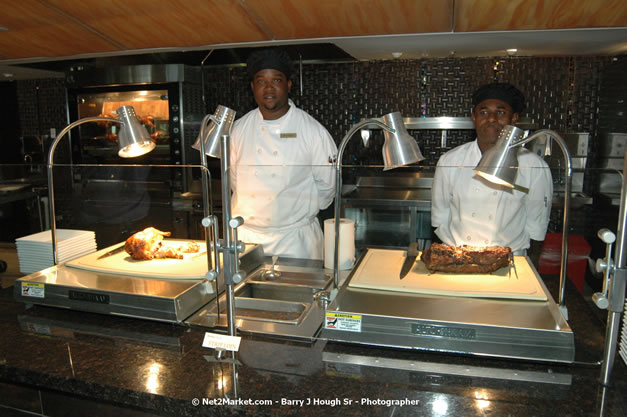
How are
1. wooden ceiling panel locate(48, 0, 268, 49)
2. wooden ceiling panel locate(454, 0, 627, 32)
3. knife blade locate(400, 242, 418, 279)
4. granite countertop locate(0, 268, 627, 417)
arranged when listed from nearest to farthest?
granite countertop locate(0, 268, 627, 417) < knife blade locate(400, 242, 418, 279) < wooden ceiling panel locate(454, 0, 627, 32) < wooden ceiling panel locate(48, 0, 268, 49)

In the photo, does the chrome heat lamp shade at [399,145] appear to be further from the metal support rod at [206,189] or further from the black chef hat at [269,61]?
the black chef hat at [269,61]

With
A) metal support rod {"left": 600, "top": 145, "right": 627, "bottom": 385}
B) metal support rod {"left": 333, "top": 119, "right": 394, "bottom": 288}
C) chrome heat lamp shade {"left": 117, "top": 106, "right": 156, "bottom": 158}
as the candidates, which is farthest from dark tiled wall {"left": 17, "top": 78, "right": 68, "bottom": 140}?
metal support rod {"left": 600, "top": 145, "right": 627, "bottom": 385}

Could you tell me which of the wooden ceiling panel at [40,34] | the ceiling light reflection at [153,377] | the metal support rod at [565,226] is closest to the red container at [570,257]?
the metal support rod at [565,226]

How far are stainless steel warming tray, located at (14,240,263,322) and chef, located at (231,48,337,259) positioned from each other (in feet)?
1.21

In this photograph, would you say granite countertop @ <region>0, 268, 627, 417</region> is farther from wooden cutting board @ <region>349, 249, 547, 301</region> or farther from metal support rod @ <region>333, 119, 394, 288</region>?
metal support rod @ <region>333, 119, 394, 288</region>

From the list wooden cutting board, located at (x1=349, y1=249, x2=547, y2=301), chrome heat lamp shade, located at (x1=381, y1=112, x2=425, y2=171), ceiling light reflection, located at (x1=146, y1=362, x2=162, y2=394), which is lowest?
ceiling light reflection, located at (x1=146, y1=362, x2=162, y2=394)

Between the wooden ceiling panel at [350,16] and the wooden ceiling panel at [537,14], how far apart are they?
11cm

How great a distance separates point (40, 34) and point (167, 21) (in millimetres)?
794

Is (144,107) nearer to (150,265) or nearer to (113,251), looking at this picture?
(113,251)

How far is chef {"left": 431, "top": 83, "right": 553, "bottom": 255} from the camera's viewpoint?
1.34 metres

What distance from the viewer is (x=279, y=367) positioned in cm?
118

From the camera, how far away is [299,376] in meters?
1.14

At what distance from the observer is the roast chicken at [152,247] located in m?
1.66

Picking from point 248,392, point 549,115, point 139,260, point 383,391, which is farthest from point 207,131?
point 549,115
